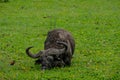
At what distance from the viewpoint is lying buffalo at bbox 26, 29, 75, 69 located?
12.5 metres

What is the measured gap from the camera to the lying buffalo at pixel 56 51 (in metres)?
12.5

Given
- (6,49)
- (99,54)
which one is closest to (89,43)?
(99,54)

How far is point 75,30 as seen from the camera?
20.5 metres

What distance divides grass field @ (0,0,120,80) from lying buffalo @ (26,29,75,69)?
24 cm

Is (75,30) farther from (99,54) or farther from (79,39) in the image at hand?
(99,54)

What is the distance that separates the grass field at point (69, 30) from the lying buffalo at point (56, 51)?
0.24m

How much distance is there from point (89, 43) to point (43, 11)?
32.2 ft

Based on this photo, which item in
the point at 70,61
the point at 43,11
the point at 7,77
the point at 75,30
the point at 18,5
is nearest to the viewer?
the point at 7,77

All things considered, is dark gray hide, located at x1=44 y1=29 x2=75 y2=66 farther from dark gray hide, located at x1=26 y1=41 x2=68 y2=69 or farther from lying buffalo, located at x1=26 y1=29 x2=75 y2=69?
dark gray hide, located at x1=26 y1=41 x2=68 y2=69

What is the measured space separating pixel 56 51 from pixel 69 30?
775 cm

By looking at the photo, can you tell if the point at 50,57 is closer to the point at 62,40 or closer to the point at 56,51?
the point at 56,51

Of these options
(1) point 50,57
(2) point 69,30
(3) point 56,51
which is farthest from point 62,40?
(2) point 69,30

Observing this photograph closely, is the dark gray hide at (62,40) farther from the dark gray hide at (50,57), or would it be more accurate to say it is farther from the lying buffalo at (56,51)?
the dark gray hide at (50,57)

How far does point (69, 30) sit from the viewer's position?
2042 centimetres
